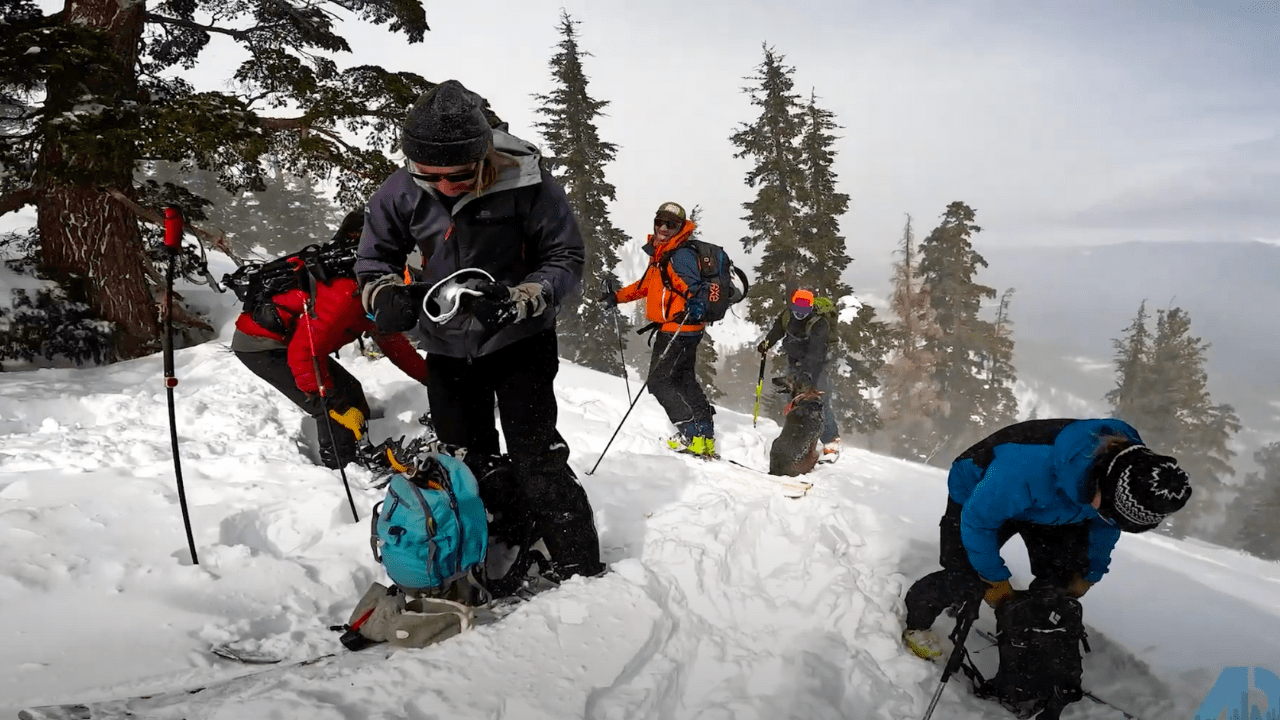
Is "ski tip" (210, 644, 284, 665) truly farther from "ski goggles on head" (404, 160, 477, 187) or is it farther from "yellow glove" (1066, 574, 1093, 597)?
"yellow glove" (1066, 574, 1093, 597)

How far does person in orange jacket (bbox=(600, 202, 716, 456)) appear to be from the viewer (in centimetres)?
616

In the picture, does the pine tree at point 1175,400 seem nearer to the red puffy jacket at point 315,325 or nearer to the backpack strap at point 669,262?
the backpack strap at point 669,262

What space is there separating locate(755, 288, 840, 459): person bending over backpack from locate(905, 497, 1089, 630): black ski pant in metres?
4.59

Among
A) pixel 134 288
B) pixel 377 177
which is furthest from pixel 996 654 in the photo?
pixel 134 288

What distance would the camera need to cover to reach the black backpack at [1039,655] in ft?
8.57

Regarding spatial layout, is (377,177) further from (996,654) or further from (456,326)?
(996,654)

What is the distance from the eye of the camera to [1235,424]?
103ft

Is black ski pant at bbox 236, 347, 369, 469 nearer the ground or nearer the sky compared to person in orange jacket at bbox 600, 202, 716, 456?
nearer the ground

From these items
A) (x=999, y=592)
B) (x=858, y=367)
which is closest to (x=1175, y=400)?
(x=858, y=367)

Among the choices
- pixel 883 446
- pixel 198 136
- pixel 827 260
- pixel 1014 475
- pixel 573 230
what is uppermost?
pixel 827 260

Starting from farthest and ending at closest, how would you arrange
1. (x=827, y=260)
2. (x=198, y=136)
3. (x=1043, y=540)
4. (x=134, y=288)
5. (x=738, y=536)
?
(x=827, y=260), (x=134, y=288), (x=198, y=136), (x=738, y=536), (x=1043, y=540)

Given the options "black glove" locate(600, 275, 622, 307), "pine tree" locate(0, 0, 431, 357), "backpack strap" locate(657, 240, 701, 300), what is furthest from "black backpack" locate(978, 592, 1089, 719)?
"pine tree" locate(0, 0, 431, 357)

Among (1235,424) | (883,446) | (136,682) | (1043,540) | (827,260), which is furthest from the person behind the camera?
(883,446)

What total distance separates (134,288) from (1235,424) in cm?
4557
